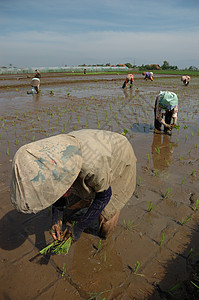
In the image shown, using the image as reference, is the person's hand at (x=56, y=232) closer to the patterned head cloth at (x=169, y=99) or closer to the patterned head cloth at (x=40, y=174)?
the patterned head cloth at (x=40, y=174)

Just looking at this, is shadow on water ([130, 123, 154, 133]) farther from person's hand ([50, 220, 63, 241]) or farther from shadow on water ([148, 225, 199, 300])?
person's hand ([50, 220, 63, 241])

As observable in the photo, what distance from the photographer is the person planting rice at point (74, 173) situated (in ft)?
4.25

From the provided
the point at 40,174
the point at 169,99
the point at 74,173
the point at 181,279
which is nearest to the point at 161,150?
the point at 169,99

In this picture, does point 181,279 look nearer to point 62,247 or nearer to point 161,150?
point 62,247

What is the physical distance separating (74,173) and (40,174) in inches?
9.1

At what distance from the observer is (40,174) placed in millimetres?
1283

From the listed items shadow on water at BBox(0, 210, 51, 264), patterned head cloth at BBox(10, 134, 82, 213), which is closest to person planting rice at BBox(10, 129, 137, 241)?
patterned head cloth at BBox(10, 134, 82, 213)

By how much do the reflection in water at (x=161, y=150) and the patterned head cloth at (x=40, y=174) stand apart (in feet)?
8.59

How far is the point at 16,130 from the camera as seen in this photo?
5.48m

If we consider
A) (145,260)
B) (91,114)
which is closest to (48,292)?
(145,260)

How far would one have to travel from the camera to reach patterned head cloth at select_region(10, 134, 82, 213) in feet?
4.20

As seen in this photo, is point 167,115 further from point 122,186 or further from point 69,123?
point 122,186

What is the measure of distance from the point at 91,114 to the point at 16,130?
268cm

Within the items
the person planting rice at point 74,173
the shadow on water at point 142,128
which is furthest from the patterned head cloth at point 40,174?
the shadow on water at point 142,128
